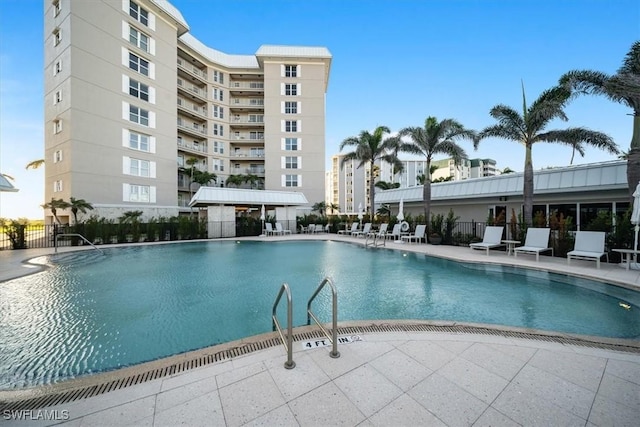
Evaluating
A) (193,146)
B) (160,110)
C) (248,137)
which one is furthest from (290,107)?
(160,110)

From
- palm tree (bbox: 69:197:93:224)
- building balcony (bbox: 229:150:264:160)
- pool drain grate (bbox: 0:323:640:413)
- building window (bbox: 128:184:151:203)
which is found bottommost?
pool drain grate (bbox: 0:323:640:413)

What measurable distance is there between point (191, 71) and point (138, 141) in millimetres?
13765

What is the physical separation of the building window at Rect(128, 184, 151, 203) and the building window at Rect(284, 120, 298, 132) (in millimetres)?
16852

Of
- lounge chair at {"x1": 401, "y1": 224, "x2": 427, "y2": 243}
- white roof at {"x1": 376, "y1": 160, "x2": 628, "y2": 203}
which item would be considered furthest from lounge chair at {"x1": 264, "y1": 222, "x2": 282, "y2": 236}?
white roof at {"x1": 376, "y1": 160, "x2": 628, "y2": 203}

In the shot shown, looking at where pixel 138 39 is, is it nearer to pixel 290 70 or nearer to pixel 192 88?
pixel 192 88

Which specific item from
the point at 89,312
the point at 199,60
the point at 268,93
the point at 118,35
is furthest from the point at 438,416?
the point at 199,60

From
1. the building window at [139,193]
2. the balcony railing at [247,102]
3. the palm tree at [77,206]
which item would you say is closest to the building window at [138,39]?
the balcony railing at [247,102]

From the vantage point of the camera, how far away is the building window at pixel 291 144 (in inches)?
1273

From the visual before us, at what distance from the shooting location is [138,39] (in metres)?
24.2

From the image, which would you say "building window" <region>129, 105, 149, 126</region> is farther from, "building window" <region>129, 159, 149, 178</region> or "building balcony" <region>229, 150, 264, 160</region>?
"building balcony" <region>229, 150, 264, 160</region>

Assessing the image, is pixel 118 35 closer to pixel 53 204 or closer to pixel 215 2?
pixel 215 2

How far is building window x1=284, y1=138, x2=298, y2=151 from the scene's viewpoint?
3234 cm

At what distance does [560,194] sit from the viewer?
14.0 meters

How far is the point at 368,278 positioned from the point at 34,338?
7.15 metres
